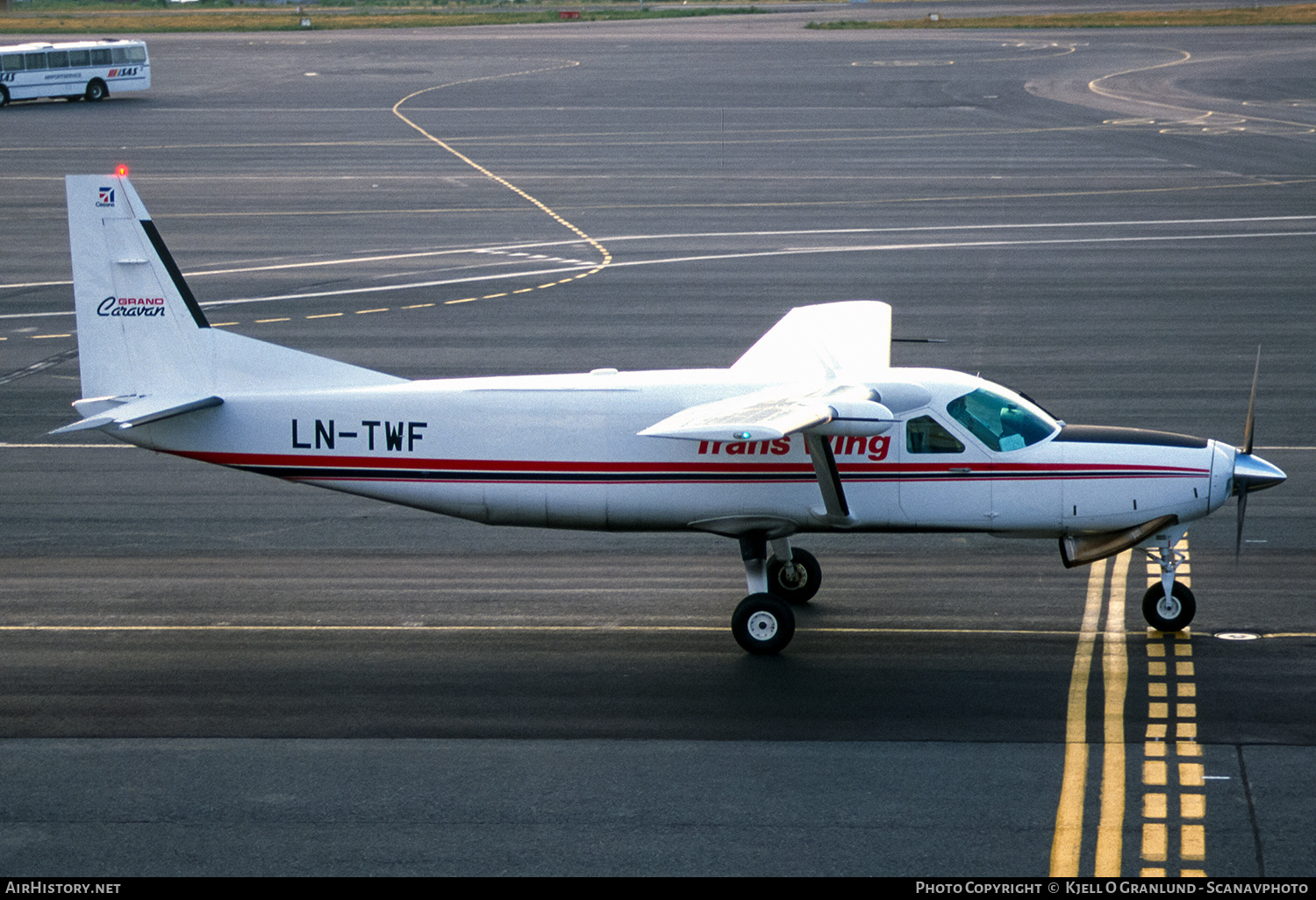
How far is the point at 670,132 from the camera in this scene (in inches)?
2501

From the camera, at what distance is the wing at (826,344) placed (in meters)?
18.1

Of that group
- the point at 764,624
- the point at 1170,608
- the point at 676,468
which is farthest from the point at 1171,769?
the point at 676,468

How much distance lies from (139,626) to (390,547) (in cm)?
396

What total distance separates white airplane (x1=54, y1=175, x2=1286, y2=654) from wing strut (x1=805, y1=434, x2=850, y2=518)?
0.07 ft

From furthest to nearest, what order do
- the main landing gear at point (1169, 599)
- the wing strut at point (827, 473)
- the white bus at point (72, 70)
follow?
the white bus at point (72, 70) < the main landing gear at point (1169, 599) < the wing strut at point (827, 473)

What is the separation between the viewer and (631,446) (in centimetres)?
1658

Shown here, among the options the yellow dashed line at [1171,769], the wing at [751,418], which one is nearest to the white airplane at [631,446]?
the wing at [751,418]

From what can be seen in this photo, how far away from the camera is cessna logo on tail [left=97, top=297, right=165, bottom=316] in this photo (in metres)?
17.2

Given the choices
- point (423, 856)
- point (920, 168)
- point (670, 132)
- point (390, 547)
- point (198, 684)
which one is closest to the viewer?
point (423, 856)

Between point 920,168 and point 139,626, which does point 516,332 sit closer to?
point 139,626

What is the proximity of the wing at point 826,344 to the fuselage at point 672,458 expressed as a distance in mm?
1485

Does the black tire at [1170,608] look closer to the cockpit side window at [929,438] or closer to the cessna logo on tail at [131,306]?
the cockpit side window at [929,438]

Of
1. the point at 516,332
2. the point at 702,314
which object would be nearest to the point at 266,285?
the point at 516,332

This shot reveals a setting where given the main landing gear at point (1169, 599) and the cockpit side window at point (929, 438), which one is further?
the main landing gear at point (1169, 599)
